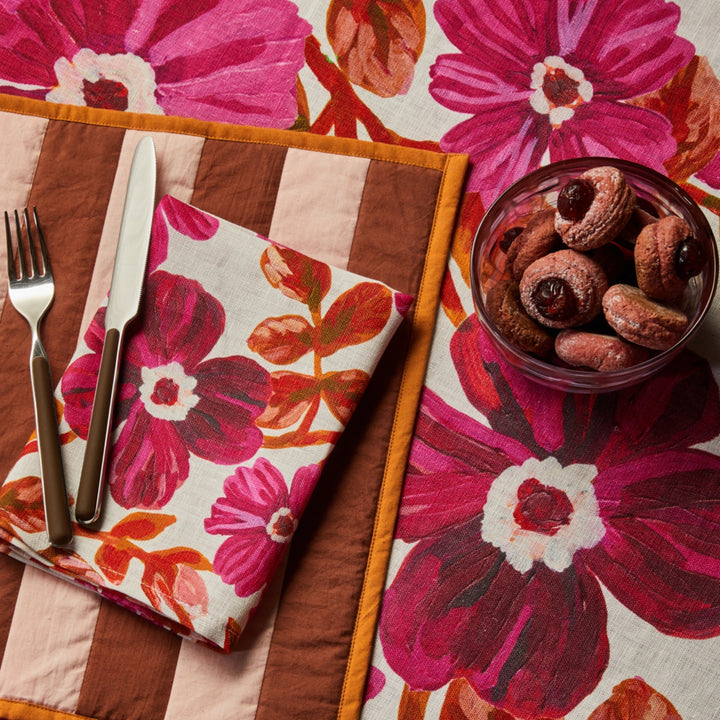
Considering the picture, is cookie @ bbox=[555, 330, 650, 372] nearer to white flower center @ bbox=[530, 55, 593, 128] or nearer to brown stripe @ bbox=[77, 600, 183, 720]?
white flower center @ bbox=[530, 55, 593, 128]

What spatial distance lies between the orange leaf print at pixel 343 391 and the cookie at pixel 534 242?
0.44 feet

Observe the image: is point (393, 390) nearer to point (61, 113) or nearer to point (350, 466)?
point (350, 466)

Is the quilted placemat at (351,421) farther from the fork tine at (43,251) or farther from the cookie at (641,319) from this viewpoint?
the cookie at (641,319)

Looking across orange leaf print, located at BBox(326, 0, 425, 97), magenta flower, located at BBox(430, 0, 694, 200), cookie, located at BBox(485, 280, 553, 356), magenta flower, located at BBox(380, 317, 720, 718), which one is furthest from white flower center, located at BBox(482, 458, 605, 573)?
orange leaf print, located at BBox(326, 0, 425, 97)

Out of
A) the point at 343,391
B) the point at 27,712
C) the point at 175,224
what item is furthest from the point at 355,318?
the point at 27,712

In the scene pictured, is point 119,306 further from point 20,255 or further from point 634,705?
point 634,705

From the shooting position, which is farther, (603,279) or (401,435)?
(401,435)

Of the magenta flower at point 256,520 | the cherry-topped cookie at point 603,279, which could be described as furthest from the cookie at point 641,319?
the magenta flower at point 256,520

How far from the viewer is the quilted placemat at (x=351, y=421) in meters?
0.54

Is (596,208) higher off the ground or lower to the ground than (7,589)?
higher

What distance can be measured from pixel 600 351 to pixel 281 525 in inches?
9.7

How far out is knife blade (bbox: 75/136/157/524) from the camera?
0.53 metres

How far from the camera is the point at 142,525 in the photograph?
20.9 inches

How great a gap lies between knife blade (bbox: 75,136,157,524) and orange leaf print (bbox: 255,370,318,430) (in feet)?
0.37
